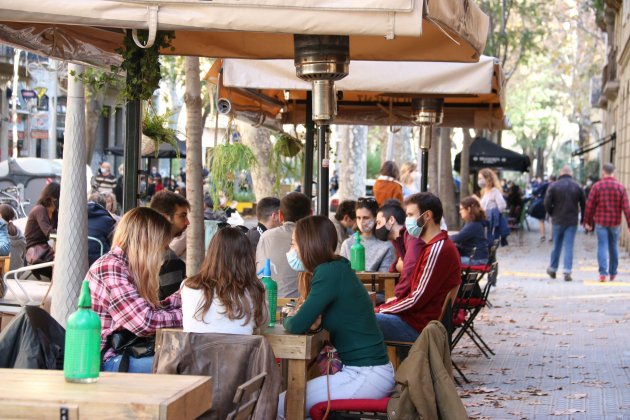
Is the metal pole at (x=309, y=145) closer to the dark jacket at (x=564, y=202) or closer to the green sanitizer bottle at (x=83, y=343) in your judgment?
the green sanitizer bottle at (x=83, y=343)

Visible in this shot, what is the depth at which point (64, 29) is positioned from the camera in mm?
6746

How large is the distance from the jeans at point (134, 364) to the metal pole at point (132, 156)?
1.19 meters

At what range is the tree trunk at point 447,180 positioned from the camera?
97.3 ft

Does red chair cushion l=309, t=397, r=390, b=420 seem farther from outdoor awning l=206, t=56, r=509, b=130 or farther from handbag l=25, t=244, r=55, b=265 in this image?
handbag l=25, t=244, r=55, b=265

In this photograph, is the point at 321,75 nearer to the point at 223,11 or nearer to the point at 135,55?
the point at 135,55

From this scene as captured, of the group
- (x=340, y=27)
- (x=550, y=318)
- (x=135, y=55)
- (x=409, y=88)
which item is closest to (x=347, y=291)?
(x=340, y=27)

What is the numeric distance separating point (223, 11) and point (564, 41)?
45737 mm

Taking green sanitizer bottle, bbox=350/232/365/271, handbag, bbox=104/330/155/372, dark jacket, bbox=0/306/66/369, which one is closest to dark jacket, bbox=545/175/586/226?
green sanitizer bottle, bbox=350/232/365/271

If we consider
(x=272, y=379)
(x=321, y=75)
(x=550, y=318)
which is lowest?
(x=550, y=318)

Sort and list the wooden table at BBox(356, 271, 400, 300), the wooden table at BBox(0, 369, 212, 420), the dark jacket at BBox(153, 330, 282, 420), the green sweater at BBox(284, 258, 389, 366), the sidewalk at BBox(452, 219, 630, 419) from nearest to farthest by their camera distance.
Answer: the wooden table at BBox(0, 369, 212, 420), the dark jacket at BBox(153, 330, 282, 420), the green sweater at BBox(284, 258, 389, 366), the sidewalk at BBox(452, 219, 630, 419), the wooden table at BBox(356, 271, 400, 300)

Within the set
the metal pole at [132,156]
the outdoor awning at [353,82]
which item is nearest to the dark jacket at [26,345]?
the metal pole at [132,156]

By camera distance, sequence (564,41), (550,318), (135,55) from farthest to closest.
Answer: (564,41), (550,318), (135,55)

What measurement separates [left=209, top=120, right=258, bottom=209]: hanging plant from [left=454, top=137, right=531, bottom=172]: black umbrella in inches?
825

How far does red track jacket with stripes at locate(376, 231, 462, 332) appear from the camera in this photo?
24.9 ft
